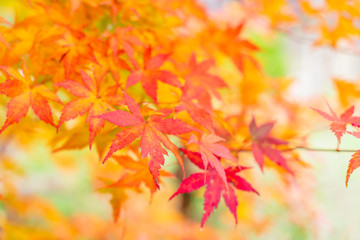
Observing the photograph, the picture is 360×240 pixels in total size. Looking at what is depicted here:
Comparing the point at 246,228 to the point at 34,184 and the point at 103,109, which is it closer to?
the point at 103,109

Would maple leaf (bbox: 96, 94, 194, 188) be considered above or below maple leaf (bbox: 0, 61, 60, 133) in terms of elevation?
above

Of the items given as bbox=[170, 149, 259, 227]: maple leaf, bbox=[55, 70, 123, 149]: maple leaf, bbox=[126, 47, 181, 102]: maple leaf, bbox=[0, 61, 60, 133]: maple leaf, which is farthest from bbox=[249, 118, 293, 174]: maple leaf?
bbox=[0, 61, 60, 133]: maple leaf

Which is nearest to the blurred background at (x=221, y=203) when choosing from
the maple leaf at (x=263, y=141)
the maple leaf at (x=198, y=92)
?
the maple leaf at (x=198, y=92)

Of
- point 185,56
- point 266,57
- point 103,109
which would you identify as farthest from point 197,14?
point 266,57

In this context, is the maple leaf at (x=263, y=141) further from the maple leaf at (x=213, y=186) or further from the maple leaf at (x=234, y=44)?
the maple leaf at (x=234, y=44)

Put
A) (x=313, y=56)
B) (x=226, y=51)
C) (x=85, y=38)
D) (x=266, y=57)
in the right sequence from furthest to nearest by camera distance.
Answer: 1. (x=313, y=56)
2. (x=266, y=57)
3. (x=226, y=51)
4. (x=85, y=38)

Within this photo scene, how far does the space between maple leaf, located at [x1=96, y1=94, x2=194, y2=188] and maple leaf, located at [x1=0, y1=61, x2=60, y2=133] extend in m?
0.15

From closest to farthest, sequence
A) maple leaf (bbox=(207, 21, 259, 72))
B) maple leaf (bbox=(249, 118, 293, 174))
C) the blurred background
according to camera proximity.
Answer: maple leaf (bbox=(249, 118, 293, 174)) < maple leaf (bbox=(207, 21, 259, 72)) < the blurred background

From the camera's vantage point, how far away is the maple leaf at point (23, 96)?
0.62m

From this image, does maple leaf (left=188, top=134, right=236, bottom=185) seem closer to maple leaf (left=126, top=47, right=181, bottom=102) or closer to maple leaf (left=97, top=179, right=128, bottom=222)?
maple leaf (left=126, top=47, right=181, bottom=102)

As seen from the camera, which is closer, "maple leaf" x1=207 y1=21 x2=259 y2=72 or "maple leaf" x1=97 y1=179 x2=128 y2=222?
"maple leaf" x1=97 y1=179 x2=128 y2=222

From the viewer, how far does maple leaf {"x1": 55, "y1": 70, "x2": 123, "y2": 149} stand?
62cm

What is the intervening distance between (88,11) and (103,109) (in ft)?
1.15

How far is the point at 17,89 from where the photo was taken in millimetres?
652
